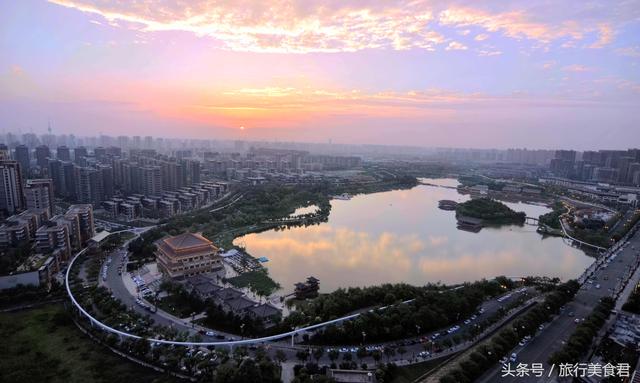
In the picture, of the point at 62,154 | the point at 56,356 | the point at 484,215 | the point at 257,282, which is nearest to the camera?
the point at 56,356

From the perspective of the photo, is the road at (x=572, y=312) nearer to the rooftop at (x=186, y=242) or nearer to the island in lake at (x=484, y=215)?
the island in lake at (x=484, y=215)

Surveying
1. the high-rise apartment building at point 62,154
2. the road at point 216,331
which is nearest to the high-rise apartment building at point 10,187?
the road at point 216,331

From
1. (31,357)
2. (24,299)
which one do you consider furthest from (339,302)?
(24,299)

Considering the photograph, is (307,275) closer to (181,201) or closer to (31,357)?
(31,357)

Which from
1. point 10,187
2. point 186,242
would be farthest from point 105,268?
point 10,187

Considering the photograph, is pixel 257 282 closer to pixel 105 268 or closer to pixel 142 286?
pixel 142 286

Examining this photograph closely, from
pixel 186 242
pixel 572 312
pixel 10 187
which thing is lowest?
pixel 572 312
